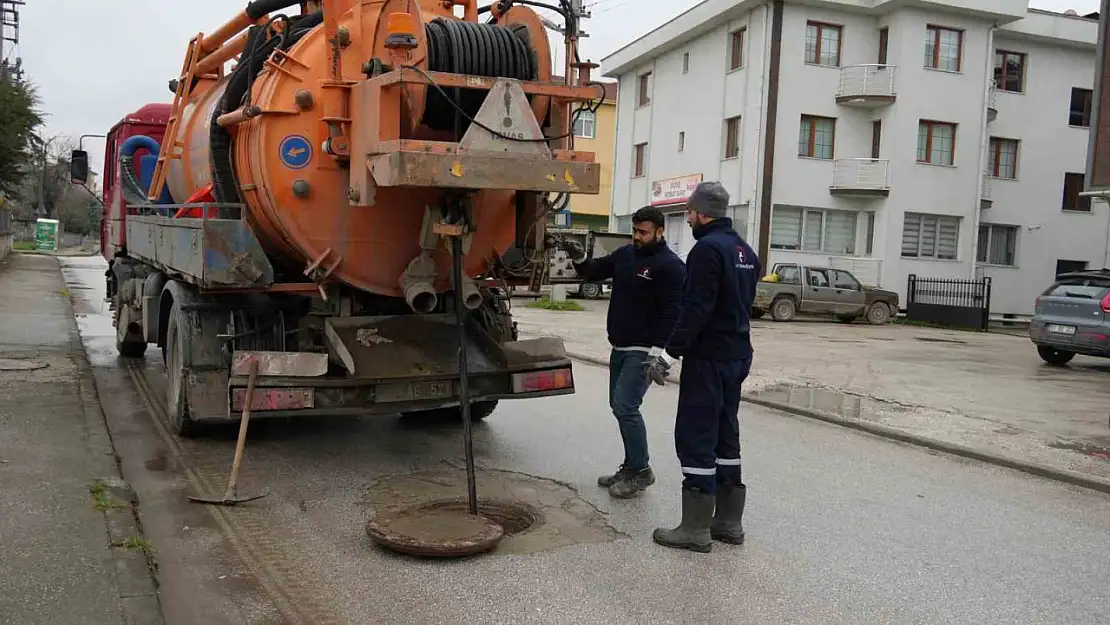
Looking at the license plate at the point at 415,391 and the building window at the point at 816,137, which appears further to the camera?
the building window at the point at 816,137

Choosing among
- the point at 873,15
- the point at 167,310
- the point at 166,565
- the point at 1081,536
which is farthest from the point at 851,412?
the point at 873,15

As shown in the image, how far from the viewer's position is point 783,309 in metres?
24.8

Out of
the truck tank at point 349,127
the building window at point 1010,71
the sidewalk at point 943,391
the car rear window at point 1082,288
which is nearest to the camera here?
the truck tank at point 349,127

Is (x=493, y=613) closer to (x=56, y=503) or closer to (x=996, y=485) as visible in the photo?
(x=56, y=503)

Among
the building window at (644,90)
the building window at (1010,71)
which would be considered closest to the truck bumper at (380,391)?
the building window at (1010,71)

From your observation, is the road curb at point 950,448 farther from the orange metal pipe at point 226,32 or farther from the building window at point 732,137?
the building window at point 732,137

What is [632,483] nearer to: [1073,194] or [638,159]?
[638,159]

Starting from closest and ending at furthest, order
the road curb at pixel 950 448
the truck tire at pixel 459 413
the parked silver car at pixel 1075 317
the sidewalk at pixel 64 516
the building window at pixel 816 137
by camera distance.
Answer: the sidewalk at pixel 64 516, the road curb at pixel 950 448, the truck tire at pixel 459 413, the parked silver car at pixel 1075 317, the building window at pixel 816 137

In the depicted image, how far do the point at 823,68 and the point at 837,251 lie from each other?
540 centimetres

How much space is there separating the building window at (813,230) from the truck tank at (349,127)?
74.1ft

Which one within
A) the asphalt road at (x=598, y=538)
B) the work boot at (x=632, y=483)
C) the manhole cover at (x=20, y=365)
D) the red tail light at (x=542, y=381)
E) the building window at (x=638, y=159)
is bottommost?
the asphalt road at (x=598, y=538)

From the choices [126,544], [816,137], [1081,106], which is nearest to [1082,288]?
[816,137]

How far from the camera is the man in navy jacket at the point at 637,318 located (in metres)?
6.16

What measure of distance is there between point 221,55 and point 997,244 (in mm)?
28573
